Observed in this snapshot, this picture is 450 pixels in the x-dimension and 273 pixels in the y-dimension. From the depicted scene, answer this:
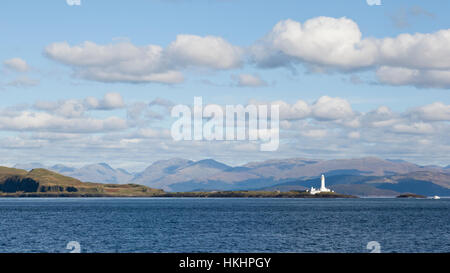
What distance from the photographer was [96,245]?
311ft

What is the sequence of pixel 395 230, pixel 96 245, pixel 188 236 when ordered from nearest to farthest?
pixel 96 245
pixel 188 236
pixel 395 230

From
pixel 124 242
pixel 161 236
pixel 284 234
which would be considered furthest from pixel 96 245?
pixel 284 234

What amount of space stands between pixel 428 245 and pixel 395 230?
98.4 ft
